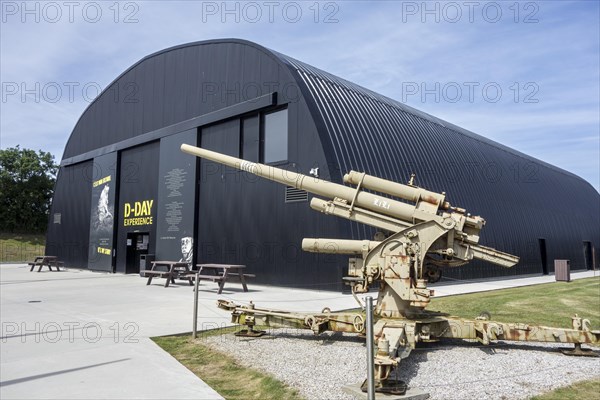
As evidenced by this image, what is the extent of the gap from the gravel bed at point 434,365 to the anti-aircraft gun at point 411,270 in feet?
0.90

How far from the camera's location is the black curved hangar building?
1606 centimetres

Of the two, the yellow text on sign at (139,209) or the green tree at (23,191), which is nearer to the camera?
the yellow text on sign at (139,209)

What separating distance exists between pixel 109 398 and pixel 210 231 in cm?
1493

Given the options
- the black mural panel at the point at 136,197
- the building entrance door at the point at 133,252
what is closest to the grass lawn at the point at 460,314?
the black mural panel at the point at 136,197

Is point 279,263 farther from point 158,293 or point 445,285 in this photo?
point 445,285

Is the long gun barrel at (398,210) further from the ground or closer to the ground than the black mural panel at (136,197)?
closer to the ground

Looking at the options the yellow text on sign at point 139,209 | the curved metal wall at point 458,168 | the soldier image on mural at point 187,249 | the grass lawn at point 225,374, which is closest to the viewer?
the grass lawn at point 225,374

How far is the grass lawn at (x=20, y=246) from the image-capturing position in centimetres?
4484

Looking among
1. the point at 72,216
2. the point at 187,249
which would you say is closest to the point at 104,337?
the point at 187,249

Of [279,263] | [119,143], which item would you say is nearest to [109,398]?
[279,263]

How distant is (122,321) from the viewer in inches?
344

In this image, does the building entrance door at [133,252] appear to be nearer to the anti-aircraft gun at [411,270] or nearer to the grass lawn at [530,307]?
the grass lawn at [530,307]

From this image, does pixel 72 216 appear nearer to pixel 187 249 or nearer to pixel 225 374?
pixel 187 249

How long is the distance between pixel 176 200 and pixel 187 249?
8.16ft
